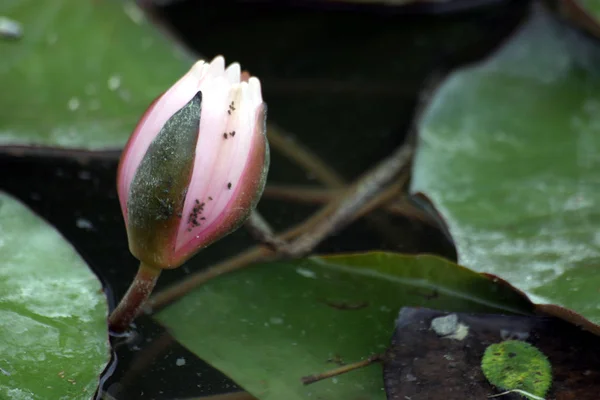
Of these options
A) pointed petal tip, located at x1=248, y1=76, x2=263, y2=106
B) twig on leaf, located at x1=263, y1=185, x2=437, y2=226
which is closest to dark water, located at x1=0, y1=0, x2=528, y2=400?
twig on leaf, located at x1=263, y1=185, x2=437, y2=226

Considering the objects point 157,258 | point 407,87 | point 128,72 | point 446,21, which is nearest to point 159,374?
point 157,258

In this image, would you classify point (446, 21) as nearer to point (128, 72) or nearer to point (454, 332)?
point (128, 72)

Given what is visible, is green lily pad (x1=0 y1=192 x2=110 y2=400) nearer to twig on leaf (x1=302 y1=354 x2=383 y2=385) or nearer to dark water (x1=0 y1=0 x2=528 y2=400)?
dark water (x1=0 y1=0 x2=528 y2=400)

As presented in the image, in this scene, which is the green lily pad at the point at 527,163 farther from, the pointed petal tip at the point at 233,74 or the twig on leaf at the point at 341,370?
the pointed petal tip at the point at 233,74

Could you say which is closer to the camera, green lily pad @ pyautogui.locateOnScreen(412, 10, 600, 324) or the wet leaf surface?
the wet leaf surface

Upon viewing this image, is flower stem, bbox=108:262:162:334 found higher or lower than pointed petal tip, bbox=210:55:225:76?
lower

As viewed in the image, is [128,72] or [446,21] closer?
[128,72]

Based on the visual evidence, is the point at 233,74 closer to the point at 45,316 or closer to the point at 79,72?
the point at 45,316
